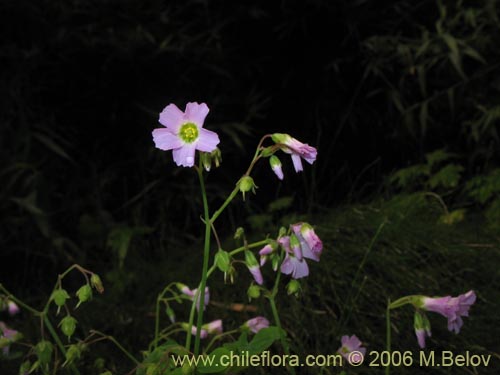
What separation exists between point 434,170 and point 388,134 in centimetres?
26

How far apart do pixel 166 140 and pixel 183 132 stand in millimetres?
28

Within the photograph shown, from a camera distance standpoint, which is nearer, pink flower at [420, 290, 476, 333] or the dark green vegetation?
pink flower at [420, 290, 476, 333]

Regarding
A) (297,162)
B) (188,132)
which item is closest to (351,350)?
(297,162)

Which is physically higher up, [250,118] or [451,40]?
[451,40]

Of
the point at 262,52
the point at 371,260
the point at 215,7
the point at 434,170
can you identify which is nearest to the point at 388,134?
the point at 434,170

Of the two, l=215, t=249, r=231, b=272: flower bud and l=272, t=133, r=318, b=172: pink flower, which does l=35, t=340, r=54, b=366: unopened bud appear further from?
l=272, t=133, r=318, b=172: pink flower

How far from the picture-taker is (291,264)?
1.13 metres

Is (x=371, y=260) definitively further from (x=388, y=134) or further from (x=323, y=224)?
(x=388, y=134)

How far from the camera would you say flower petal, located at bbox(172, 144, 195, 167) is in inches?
39.9

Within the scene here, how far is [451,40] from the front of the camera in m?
2.56

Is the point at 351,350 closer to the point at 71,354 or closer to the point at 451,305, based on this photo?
the point at 451,305

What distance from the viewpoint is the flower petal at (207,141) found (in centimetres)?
101

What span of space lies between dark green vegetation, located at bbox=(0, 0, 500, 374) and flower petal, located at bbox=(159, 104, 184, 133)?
110 centimetres

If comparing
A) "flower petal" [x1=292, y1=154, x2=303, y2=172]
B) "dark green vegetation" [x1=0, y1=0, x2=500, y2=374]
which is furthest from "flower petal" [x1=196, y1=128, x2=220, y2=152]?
"dark green vegetation" [x1=0, y1=0, x2=500, y2=374]
